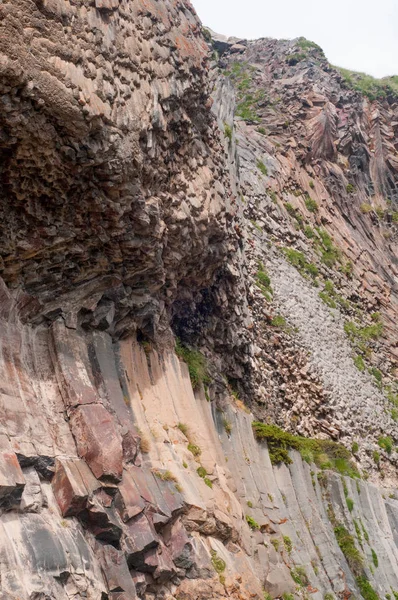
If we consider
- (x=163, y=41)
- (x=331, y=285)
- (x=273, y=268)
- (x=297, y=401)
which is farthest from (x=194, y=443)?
(x=331, y=285)

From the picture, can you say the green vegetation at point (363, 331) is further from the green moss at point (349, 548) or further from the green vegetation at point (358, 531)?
the green moss at point (349, 548)

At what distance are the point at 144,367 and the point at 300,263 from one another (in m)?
18.2

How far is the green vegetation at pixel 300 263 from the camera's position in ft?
97.0

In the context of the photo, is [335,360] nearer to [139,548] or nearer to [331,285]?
[331,285]

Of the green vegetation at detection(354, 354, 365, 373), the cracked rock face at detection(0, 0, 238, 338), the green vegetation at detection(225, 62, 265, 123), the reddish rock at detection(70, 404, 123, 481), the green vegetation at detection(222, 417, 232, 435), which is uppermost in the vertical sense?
the green vegetation at detection(225, 62, 265, 123)

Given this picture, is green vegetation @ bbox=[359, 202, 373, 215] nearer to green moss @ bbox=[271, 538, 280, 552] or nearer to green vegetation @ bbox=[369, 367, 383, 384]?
green vegetation @ bbox=[369, 367, 383, 384]

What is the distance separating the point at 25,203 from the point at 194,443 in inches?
255

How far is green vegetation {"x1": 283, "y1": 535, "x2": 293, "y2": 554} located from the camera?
1505cm

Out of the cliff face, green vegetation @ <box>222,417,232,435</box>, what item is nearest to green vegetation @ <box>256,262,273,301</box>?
the cliff face

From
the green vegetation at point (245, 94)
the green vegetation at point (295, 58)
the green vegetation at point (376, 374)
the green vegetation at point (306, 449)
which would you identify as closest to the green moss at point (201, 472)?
the green vegetation at point (306, 449)

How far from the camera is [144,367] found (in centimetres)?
1321

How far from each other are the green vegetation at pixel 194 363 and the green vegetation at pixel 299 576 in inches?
191

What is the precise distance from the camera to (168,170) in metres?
12.5

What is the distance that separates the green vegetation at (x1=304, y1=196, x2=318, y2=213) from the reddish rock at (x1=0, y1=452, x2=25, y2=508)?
29.8 metres
